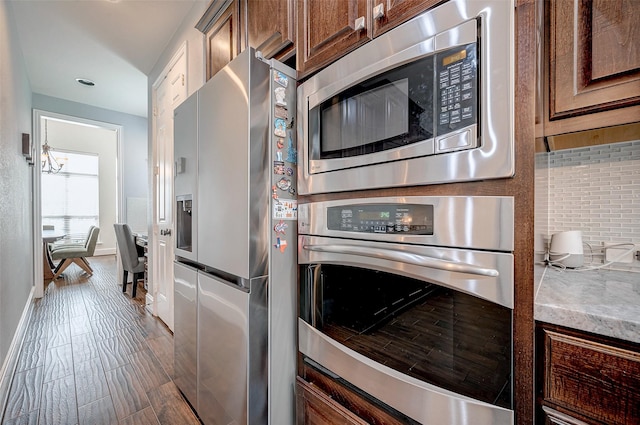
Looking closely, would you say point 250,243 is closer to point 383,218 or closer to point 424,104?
point 383,218

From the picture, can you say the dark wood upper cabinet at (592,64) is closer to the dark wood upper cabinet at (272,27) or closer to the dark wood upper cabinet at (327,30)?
the dark wood upper cabinet at (327,30)

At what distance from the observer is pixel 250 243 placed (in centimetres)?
103

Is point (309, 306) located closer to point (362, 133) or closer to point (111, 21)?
point (362, 133)

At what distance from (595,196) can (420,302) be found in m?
0.94

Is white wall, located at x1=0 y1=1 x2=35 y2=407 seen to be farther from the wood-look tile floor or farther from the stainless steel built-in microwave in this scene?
the stainless steel built-in microwave

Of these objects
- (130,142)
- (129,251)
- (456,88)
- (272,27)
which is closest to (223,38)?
(272,27)

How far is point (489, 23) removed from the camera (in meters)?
0.59

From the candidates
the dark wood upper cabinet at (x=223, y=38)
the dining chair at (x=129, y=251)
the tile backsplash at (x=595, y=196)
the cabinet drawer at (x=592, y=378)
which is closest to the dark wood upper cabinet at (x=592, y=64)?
the tile backsplash at (x=595, y=196)

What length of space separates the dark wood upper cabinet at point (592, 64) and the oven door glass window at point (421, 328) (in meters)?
0.62

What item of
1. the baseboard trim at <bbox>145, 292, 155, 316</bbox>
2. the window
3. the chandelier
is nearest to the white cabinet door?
the baseboard trim at <bbox>145, 292, 155, 316</bbox>

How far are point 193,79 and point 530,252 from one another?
8.29 ft

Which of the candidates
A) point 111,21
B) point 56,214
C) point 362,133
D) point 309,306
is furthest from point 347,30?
point 56,214

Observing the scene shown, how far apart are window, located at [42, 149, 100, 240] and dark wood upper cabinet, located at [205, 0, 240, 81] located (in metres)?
6.73

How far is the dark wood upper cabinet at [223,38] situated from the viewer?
1.60 meters
